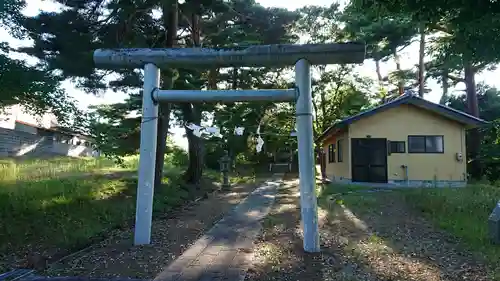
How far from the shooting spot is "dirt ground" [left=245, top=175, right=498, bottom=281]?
15.6ft

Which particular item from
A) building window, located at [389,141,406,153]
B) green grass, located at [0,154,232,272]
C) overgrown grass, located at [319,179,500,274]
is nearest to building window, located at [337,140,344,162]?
building window, located at [389,141,406,153]

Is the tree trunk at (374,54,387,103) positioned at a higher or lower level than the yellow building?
higher

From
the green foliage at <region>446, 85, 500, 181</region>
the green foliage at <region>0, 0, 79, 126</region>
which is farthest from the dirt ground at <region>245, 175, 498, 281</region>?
the green foliage at <region>446, 85, 500, 181</region>

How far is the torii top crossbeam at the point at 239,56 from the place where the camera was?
5938mm

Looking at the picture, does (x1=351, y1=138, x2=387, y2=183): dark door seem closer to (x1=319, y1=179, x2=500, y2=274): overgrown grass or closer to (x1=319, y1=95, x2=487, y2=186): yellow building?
(x1=319, y1=95, x2=487, y2=186): yellow building

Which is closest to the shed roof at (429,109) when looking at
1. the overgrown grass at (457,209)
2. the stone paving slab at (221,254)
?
the overgrown grass at (457,209)

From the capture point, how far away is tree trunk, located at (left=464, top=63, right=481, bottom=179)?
19797 mm

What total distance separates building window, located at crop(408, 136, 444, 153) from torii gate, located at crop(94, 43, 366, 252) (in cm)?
1091

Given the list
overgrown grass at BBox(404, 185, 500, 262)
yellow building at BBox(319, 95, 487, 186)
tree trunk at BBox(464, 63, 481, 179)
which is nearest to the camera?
overgrown grass at BBox(404, 185, 500, 262)

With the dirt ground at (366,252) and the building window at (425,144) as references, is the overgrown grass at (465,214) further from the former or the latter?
the building window at (425,144)

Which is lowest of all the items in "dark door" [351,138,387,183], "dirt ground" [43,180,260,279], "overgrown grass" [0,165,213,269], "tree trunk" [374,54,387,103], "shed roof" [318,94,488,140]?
"dirt ground" [43,180,260,279]

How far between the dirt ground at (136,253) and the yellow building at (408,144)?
9103 millimetres

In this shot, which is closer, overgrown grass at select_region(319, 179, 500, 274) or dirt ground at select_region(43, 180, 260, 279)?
dirt ground at select_region(43, 180, 260, 279)

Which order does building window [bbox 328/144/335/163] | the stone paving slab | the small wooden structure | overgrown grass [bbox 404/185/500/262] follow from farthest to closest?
the small wooden structure < building window [bbox 328/144/335/163] < overgrown grass [bbox 404/185/500/262] < the stone paving slab
